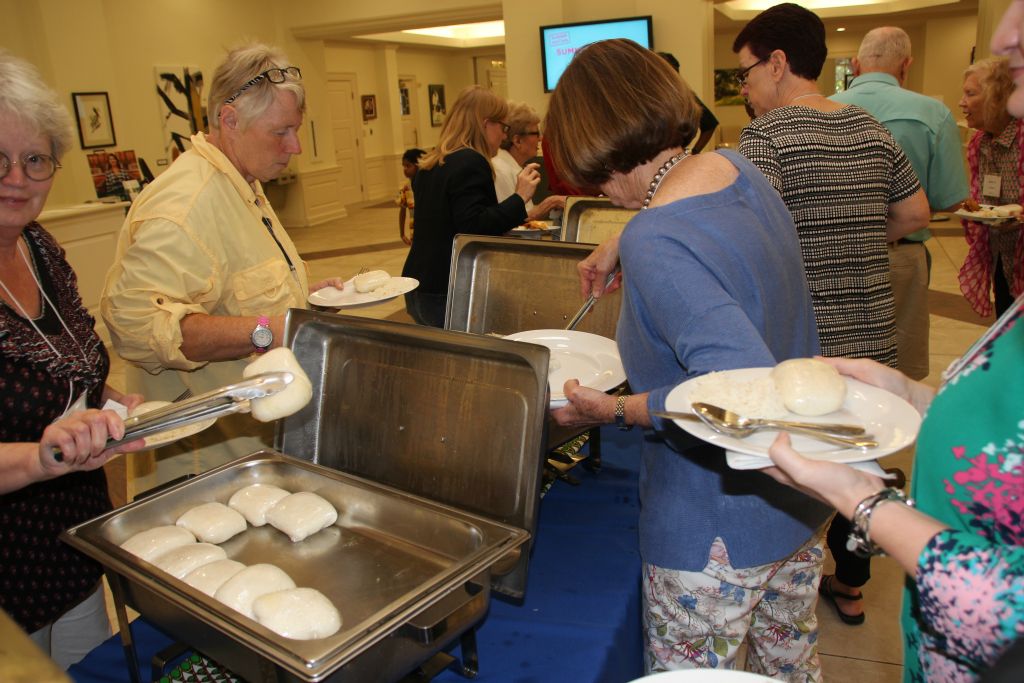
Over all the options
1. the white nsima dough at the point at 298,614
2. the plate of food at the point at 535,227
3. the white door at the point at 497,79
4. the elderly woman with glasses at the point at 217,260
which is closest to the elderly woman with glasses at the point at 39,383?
the elderly woman with glasses at the point at 217,260

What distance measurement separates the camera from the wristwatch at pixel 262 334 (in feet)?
4.56

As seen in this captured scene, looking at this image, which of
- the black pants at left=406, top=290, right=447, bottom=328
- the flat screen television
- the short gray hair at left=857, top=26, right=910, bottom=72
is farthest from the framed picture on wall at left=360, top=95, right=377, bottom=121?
the short gray hair at left=857, top=26, right=910, bottom=72

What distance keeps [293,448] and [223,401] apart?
0.40 m

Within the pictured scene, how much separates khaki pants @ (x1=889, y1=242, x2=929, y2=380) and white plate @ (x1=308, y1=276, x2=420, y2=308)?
1.40 metres

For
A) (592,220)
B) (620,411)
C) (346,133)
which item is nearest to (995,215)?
(592,220)

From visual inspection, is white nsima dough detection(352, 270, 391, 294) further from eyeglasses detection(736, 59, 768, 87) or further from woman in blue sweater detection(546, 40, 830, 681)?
eyeglasses detection(736, 59, 768, 87)

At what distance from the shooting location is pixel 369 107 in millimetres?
12023

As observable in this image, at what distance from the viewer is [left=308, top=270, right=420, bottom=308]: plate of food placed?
1.78m

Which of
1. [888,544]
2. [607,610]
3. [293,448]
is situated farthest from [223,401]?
[888,544]

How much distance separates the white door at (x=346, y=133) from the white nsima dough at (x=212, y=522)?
10.2m

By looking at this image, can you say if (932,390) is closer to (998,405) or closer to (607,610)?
(998,405)

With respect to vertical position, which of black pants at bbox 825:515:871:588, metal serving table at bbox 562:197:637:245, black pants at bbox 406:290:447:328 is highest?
metal serving table at bbox 562:197:637:245

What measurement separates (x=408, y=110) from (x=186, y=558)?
1315cm

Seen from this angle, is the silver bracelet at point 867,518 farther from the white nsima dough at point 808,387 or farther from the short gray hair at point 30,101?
the short gray hair at point 30,101
